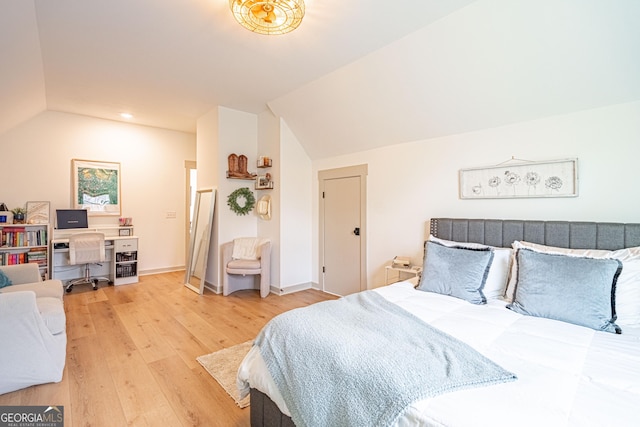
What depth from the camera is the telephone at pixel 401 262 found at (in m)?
3.30

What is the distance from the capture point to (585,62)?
2.12m

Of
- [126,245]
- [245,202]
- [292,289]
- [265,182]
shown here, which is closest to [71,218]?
[126,245]

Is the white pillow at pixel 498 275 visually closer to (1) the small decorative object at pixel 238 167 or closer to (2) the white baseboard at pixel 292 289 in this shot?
(2) the white baseboard at pixel 292 289

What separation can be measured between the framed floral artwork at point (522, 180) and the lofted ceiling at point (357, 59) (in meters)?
0.43

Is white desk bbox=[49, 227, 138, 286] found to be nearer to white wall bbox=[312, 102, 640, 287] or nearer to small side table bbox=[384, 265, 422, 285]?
white wall bbox=[312, 102, 640, 287]

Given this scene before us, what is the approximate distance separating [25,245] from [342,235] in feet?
14.8

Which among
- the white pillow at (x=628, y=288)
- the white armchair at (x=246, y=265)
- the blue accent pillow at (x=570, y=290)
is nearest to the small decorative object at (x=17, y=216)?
the white armchair at (x=246, y=265)

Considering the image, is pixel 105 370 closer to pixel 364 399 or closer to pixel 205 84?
pixel 364 399

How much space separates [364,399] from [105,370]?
89.7 inches

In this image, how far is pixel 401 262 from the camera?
330cm

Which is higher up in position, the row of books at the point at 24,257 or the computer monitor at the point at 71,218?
the computer monitor at the point at 71,218

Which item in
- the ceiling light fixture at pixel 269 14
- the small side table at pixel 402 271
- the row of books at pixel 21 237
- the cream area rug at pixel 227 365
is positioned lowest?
the cream area rug at pixel 227 365

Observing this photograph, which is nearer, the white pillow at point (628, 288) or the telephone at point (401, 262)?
the white pillow at point (628, 288)

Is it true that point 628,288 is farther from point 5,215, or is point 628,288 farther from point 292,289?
point 5,215
